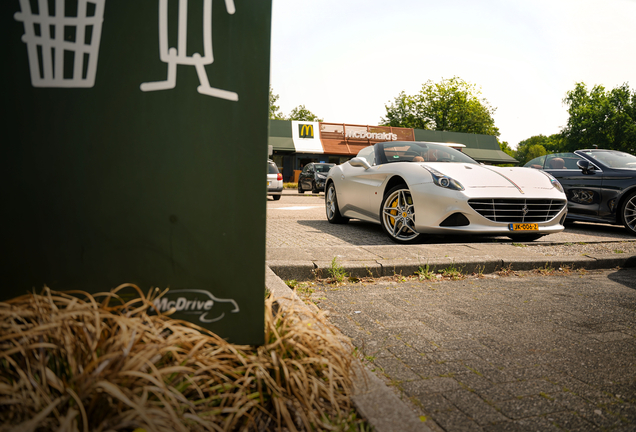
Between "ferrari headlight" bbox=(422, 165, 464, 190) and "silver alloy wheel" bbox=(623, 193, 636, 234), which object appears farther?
"silver alloy wheel" bbox=(623, 193, 636, 234)

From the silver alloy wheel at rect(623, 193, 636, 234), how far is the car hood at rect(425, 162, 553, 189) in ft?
8.15

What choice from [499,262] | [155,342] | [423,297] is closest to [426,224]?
[499,262]

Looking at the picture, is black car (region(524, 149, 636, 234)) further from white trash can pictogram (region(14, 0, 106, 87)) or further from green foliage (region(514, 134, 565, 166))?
green foliage (region(514, 134, 565, 166))

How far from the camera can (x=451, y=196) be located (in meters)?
5.06

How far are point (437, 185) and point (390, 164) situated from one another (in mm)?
1075

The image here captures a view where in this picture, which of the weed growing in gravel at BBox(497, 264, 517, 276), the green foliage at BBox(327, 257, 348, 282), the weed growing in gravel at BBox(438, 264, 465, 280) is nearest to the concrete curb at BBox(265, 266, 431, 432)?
the green foliage at BBox(327, 257, 348, 282)

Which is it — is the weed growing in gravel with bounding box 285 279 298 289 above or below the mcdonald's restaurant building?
below

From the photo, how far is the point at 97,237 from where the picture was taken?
1.59 meters

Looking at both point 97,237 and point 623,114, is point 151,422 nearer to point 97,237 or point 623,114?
point 97,237

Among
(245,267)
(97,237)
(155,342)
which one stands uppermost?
(97,237)

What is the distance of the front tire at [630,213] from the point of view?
725 cm

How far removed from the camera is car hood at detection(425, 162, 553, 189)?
531 centimetres

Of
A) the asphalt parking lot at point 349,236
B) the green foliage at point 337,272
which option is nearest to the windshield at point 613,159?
the asphalt parking lot at point 349,236

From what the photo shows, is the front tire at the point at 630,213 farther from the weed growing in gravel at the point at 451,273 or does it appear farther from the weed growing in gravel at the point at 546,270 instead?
the weed growing in gravel at the point at 451,273
